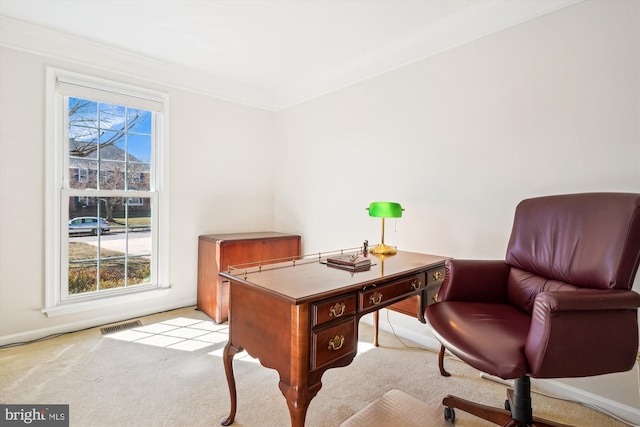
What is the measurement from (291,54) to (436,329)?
8.39ft

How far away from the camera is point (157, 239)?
3.15 meters

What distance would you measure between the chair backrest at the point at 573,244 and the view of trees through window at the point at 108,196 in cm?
315

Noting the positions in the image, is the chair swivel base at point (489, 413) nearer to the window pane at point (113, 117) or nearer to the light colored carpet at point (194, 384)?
the light colored carpet at point (194, 384)

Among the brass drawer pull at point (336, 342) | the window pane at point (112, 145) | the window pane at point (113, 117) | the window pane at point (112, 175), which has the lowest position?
the brass drawer pull at point (336, 342)

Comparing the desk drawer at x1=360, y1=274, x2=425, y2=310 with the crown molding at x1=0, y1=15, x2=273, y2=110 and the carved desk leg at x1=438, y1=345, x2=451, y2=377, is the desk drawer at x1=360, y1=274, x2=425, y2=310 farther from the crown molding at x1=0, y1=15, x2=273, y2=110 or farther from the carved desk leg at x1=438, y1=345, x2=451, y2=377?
the crown molding at x1=0, y1=15, x2=273, y2=110

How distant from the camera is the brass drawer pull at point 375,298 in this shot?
154 cm

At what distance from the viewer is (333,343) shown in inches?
52.7

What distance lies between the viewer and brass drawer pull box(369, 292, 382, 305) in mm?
1539

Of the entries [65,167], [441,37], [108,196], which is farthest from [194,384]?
[441,37]

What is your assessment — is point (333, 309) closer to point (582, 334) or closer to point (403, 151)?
point (582, 334)

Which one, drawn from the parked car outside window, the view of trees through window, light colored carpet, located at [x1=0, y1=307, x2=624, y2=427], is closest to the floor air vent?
light colored carpet, located at [x1=0, y1=307, x2=624, y2=427]

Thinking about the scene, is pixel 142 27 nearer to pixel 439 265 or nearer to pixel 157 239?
pixel 157 239

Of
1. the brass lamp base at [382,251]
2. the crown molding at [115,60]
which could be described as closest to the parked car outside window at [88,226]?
the crown molding at [115,60]

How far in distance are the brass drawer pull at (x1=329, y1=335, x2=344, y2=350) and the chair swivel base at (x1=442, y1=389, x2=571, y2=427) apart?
0.73 metres
